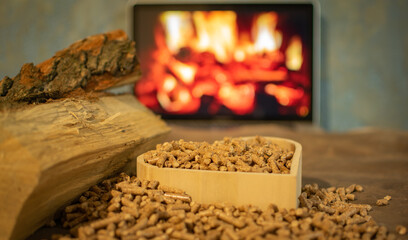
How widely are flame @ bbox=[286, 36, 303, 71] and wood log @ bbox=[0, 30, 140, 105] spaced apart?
2282 mm

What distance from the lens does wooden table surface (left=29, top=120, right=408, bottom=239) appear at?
2055 millimetres

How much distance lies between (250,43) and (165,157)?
285cm

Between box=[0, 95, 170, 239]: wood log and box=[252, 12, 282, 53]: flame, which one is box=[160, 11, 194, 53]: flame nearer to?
box=[252, 12, 282, 53]: flame

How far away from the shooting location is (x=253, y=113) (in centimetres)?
444

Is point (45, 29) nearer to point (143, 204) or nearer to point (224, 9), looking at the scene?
point (224, 9)

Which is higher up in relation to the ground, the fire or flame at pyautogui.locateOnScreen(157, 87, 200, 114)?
the fire

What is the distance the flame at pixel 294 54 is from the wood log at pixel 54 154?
2661 mm

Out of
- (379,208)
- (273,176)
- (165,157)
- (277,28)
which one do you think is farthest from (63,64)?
(277,28)

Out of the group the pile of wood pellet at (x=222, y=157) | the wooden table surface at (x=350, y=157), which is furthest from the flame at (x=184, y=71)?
the pile of wood pellet at (x=222, y=157)

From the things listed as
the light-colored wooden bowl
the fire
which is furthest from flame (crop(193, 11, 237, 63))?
the light-colored wooden bowl

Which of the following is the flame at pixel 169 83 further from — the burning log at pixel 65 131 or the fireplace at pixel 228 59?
the burning log at pixel 65 131

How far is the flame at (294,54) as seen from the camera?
4344 millimetres

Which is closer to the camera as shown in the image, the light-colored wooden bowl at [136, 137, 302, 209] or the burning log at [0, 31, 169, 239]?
the burning log at [0, 31, 169, 239]

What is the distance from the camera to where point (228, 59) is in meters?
4.45
